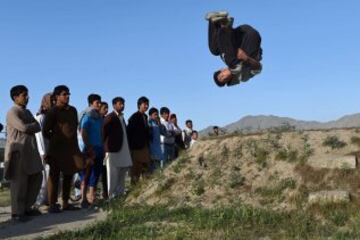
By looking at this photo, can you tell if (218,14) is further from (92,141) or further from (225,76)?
(92,141)

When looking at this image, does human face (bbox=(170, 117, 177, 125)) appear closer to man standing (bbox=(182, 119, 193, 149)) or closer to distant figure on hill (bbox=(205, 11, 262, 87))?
man standing (bbox=(182, 119, 193, 149))

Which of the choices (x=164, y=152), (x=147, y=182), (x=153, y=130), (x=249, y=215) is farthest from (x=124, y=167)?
(x=249, y=215)

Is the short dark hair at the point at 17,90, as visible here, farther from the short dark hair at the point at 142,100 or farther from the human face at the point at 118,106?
the short dark hair at the point at 142,100

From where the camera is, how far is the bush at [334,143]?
28.3 feet

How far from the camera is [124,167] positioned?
383 inches

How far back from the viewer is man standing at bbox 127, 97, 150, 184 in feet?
33.6

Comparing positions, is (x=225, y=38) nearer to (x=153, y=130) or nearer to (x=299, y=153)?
(x=299, y=153)

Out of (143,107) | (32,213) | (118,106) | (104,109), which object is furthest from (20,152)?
(143,107)

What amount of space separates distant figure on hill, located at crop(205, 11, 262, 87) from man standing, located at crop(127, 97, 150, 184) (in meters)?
3.60

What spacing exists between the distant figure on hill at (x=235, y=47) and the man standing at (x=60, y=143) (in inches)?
112

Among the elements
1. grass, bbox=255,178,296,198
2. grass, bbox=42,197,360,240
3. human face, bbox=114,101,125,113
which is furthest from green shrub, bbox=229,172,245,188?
human face, bbox=114,101,125,113

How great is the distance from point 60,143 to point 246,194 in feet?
9.21

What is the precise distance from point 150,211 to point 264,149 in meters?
2.16

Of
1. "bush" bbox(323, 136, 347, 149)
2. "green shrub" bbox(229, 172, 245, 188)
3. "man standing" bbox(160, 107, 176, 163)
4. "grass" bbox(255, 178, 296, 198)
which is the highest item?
"man standing" bbox(160, 107, 176, 163)
